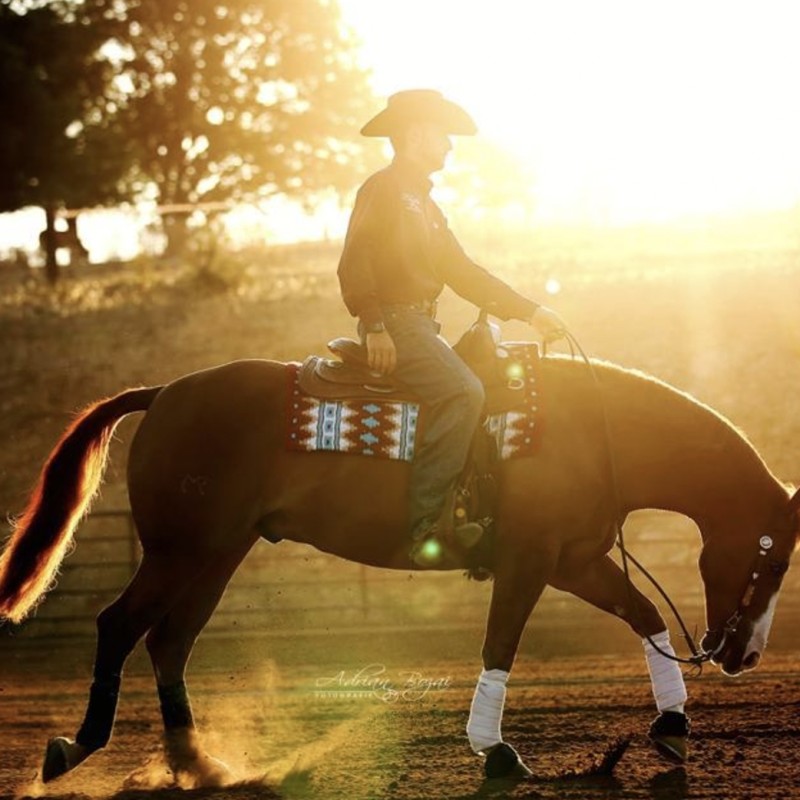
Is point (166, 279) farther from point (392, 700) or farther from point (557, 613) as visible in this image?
point (392, 700)

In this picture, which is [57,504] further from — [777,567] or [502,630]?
[777,567]

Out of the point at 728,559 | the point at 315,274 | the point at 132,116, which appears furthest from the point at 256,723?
the point at 132,116

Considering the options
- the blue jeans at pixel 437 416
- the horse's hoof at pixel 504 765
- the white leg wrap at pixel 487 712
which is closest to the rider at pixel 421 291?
the blue jeans at pixel 437 416

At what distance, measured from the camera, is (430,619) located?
14.7 meters

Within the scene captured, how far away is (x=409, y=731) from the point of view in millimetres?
7984

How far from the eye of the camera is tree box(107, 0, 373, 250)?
38688 mm

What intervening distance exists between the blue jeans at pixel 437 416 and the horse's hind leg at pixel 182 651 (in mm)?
989

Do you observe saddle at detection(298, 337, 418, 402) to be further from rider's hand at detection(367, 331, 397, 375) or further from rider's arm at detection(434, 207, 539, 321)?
rider's arm at detection(434, 207, 539, 321)

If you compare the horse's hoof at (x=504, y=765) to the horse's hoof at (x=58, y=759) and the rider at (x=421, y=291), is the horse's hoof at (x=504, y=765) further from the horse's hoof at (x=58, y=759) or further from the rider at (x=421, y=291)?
the horse's hoof at (x=58, y=759)

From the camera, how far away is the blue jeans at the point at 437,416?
6.65 metres

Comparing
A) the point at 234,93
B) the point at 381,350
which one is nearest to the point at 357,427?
the point at 381,350

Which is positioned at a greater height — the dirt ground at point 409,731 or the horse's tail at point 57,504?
the horse's tail at point 57,504

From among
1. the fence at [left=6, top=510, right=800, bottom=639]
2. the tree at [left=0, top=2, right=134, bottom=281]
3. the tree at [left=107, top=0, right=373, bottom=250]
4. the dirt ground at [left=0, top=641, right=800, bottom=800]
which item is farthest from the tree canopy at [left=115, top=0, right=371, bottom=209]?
the dirt ground at [left=0, top=641, right=800, bottom=800]

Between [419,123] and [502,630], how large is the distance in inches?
96.8
